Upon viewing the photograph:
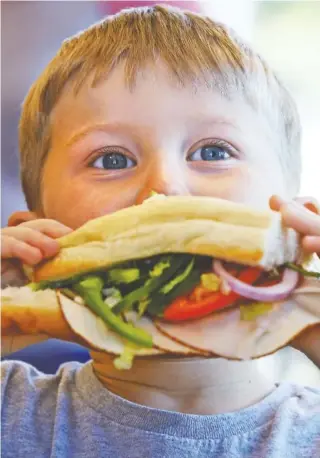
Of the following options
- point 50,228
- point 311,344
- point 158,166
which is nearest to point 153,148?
point 158,166

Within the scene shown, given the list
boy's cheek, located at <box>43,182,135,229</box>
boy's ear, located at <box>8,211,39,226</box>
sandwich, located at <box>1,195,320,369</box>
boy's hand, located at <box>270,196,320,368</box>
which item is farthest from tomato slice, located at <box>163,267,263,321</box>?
boy's ear, located at <box>8,211,39,226</box>

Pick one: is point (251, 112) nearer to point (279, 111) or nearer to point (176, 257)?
point (279, 111)

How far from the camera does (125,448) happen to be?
896mm

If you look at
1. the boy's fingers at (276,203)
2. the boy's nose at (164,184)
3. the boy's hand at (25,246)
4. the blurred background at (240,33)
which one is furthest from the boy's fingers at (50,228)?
the blurred background at (240,33)

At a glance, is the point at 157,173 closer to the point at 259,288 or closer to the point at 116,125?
the point at 116,125

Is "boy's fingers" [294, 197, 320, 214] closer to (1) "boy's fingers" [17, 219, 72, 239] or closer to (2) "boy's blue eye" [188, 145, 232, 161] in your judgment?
(2) "boy's blue eye" [188, 145, 232, 161]

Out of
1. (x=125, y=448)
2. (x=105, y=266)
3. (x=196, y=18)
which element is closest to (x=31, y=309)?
(x=105, y=266)

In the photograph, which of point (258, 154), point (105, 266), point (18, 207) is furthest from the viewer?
point (18, 207)

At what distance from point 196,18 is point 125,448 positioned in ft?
2.18

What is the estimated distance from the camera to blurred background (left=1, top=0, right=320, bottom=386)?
3.44ft

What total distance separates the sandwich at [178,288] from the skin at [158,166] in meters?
0.07

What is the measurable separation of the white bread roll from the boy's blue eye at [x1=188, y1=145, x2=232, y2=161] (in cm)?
14

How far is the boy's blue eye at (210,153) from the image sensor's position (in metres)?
0.84

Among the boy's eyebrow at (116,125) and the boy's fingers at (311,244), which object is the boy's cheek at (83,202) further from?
the boy's fingers at (311,244)
